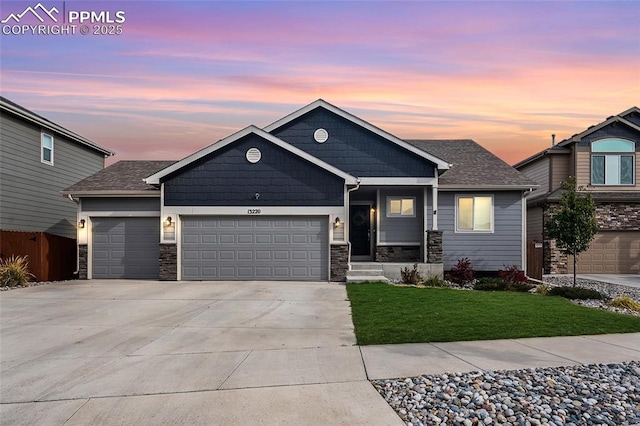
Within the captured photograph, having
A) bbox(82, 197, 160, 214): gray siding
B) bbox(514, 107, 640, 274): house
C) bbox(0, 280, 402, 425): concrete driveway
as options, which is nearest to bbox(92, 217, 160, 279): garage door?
bbox(82, 197, 160, 214): gray siding

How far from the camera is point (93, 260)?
1617cm

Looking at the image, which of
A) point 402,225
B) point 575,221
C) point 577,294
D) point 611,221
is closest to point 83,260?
point 402,225

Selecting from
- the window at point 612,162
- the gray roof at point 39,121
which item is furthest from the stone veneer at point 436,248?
the gray roof at point 39,121

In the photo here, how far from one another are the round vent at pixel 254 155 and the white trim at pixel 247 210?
5.29 ft

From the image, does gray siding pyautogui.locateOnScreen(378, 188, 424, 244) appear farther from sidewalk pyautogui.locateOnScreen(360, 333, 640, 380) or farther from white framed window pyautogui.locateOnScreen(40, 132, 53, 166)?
white framed window pyautogui.locateOnScreen(40, 132, 53, 166)

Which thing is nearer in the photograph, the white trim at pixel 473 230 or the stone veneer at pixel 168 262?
the stone veneer at pixel 168 262

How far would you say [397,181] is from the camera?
16.6 meters

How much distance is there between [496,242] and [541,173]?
781 cm

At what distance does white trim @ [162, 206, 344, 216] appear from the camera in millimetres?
15141

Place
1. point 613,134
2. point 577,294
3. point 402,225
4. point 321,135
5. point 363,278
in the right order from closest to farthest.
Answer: point 577,294, point 363,278, point 321,135, point 402,225, point 613,134

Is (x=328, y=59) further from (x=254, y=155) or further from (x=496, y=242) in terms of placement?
(x=496, y=242)

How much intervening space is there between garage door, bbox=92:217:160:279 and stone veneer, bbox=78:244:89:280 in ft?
0.75

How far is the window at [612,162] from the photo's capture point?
20688mm

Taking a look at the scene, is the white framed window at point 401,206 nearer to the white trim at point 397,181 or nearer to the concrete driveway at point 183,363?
the white trim at point 397,181
